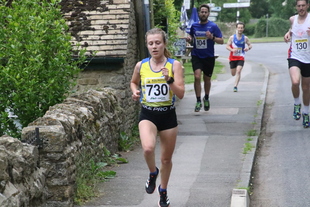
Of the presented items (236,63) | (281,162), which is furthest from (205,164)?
(236,63)

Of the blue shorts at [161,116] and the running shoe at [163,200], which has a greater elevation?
the blue shorts at [161,116]

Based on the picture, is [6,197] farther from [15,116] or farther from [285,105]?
[285,105]

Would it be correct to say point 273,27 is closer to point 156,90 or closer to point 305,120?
point 305,120

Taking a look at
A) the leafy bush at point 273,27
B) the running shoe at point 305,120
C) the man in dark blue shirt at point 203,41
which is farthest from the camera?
the leafy bush at point 273,27

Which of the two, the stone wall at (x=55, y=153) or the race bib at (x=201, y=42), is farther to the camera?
the race bib at (x=201, y=42)

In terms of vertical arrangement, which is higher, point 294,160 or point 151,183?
point 151,183

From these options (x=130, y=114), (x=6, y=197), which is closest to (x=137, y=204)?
(x=6, y=197)

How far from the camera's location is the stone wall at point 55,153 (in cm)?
517

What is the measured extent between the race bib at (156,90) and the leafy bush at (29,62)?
2.11m

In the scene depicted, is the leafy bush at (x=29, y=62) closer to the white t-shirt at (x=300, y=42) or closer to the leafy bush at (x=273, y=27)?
the white t-shirt at (x=300, y=42)

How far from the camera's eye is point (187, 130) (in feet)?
38.5

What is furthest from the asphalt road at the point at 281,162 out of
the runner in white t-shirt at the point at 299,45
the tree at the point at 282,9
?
the tree at the point at 282,9

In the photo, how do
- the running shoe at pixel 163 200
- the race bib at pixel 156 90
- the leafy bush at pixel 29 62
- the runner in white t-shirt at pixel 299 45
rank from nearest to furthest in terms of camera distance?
the race bib at pixel 156 90 → the running shoe at pixel 163 200 → the leafy bush at pixel 29 62 → the runner in white t-shirt at pixel 299 45

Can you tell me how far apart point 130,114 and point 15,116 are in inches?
120
